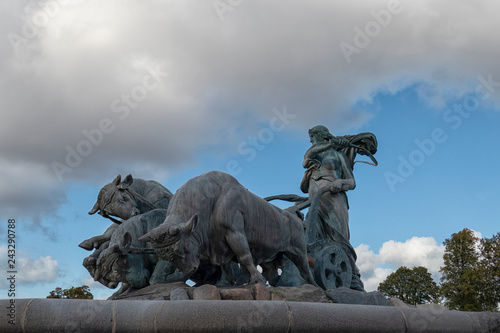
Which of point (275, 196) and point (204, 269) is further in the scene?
point (275, 196)

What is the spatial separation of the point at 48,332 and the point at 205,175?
306 centimetres

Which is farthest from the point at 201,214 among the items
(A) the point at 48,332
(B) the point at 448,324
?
(B) the point at 448,324

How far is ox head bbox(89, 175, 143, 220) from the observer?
857 cm

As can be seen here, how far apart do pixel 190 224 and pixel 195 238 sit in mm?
302

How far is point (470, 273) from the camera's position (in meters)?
32.2

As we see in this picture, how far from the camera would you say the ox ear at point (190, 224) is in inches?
253

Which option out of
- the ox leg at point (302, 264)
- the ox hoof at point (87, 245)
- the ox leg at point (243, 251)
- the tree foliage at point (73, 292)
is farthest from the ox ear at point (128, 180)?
the tree foliage at point (73, 292)

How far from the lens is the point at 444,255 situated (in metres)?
34.5

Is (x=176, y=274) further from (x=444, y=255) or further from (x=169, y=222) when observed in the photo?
(x=444, y=255)

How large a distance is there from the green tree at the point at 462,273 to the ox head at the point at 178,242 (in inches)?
1131

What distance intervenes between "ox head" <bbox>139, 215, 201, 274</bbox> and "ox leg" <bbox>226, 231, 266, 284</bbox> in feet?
1.65

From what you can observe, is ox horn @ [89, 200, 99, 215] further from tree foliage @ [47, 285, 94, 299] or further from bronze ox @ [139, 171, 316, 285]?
tree foliage @ [47, 285, 94, 299]

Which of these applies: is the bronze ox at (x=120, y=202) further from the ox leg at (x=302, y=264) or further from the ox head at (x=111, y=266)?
the ox leg at (x=302, y=264)

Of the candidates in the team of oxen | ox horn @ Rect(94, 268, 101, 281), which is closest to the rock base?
the team of oxen
